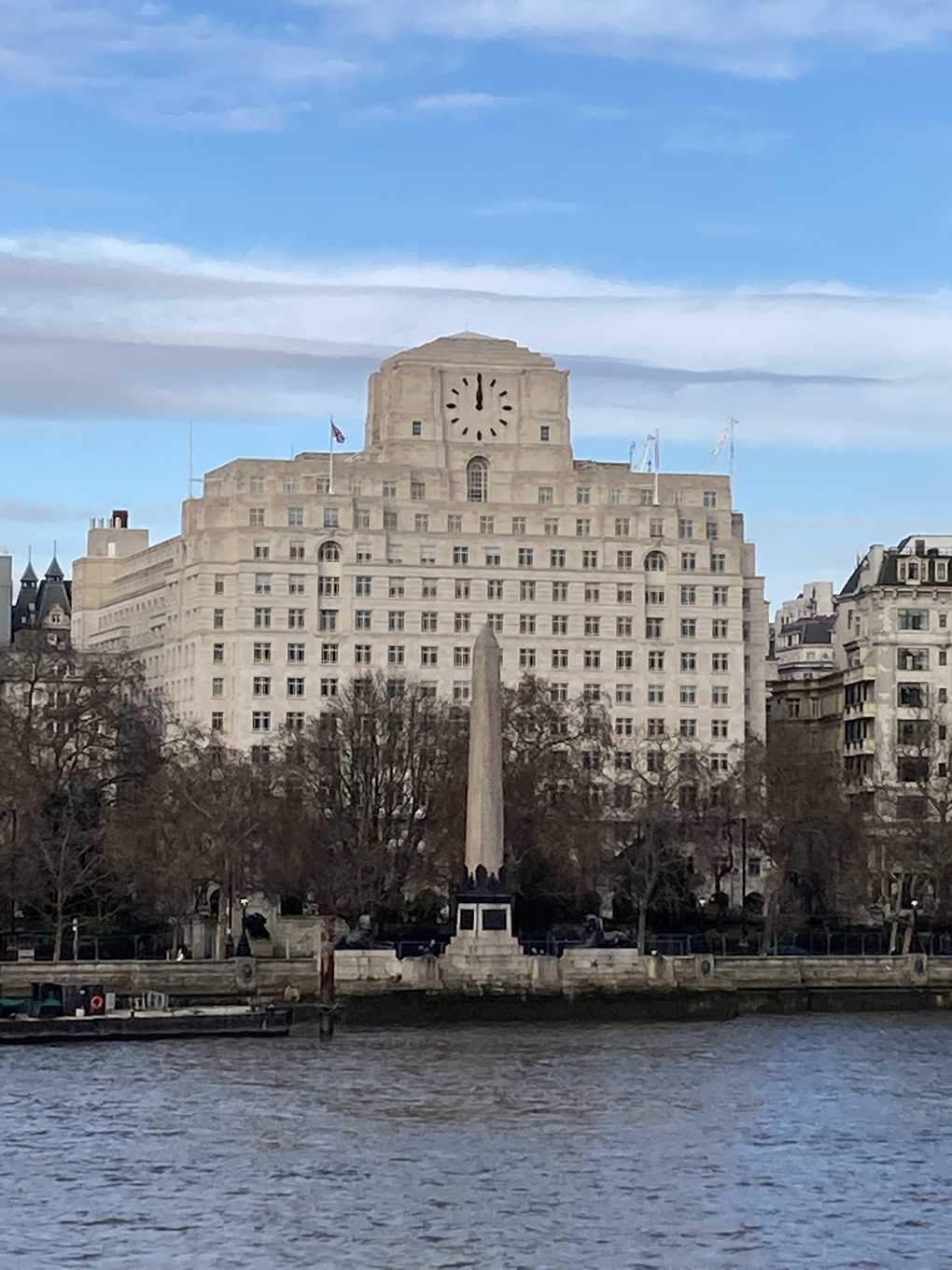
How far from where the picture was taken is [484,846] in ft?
395

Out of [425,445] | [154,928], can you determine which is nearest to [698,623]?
[425,445]

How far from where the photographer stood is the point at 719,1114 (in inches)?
3297

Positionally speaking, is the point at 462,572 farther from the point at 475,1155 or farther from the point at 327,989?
the point at 475,1155

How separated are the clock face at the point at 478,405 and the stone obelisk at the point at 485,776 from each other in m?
57.4

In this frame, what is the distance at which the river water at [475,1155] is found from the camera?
62344 mm

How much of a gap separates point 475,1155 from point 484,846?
4580cm

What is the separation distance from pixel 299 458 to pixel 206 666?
12.7m

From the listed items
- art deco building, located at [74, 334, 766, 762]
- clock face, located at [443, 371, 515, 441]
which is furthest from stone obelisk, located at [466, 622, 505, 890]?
clock face, located at [443, 371, 515, 441]

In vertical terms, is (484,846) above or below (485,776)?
below

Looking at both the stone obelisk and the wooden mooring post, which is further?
the stone obelisk

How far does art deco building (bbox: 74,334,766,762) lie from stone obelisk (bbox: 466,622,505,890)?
44.6 meters

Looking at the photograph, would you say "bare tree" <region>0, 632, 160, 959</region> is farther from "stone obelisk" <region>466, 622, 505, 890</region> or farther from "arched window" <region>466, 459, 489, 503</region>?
"arched window" <region>466, 459, 489, 503</region>

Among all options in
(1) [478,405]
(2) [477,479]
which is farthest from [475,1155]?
(1) [478,405]

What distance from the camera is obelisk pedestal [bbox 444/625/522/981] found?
11962 cm
